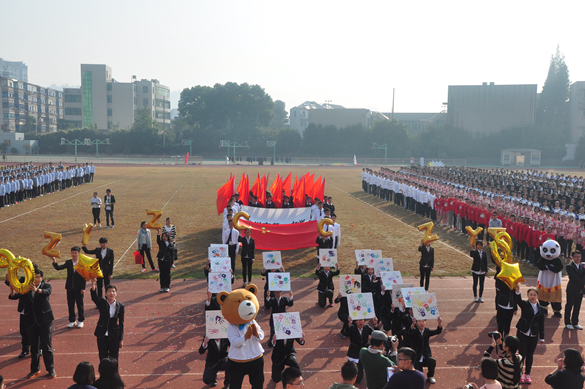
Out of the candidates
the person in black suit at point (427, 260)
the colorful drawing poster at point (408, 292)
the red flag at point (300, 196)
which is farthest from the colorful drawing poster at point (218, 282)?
the red flag at point (300, 196)

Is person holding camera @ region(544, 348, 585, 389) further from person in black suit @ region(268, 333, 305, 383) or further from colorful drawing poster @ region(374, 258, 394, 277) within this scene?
colorful drawing poster @ region(374, 258, 394, 277)

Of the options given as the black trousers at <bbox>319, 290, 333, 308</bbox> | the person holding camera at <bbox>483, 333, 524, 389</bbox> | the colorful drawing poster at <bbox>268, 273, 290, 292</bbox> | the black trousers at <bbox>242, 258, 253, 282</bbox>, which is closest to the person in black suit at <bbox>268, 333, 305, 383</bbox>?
the colorful drawing poster at <bbox>268, 273, 290, 292</bbox>

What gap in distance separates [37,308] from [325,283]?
6.54m

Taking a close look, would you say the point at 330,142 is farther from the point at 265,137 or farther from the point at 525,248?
the point at 525,248

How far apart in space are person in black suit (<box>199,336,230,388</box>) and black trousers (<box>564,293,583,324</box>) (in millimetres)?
8119

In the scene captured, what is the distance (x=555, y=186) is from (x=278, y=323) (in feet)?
104

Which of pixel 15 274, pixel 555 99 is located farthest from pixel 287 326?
pixel 555 99

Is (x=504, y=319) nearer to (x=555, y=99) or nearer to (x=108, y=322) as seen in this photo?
(x=108, y=322)

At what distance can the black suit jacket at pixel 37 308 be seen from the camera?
812 cm

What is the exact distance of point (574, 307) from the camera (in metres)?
10.7

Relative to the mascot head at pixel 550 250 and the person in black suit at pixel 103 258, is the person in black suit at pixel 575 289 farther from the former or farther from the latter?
the person in black suit at pixel 103 258

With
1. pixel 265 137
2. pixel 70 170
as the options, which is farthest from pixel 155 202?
pixel 265 137

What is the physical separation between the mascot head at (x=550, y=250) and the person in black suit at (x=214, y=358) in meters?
7.95

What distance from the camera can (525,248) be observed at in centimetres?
1727
